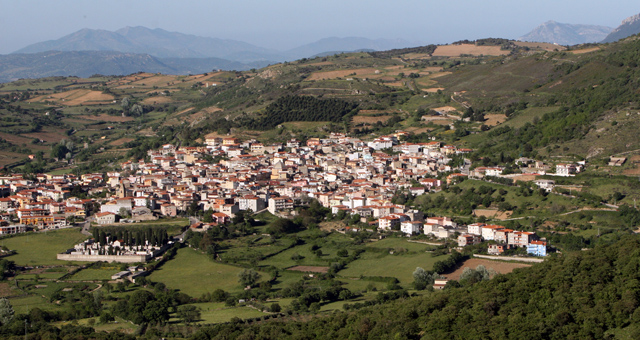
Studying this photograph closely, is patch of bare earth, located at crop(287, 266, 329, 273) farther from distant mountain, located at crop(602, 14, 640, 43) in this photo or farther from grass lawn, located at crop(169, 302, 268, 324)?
distant mountain, located at crop(602, 14, 640, 43)

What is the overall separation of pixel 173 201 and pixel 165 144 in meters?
21.0

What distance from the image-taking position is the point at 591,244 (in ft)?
120

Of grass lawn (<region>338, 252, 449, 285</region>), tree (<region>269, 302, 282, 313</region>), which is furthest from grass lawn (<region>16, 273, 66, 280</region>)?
grass lawn (<region>338, 252, 449, 285</region>)

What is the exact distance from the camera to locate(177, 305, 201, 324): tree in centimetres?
2991

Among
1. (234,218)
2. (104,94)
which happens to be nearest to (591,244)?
(234,218)

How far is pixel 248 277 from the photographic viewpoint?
116 feet

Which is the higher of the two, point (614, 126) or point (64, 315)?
point (614, 126)

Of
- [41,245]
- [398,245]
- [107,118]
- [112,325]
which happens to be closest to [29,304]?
[112,325]

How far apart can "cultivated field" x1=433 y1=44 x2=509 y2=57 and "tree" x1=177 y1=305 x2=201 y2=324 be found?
276ft

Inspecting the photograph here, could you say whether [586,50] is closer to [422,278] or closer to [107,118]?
[107,118]

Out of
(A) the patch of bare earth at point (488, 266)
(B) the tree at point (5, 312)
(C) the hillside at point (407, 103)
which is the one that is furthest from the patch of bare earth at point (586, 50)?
(B) the tree at point (5, 312)

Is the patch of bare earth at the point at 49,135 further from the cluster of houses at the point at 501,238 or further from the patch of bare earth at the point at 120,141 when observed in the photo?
the cluster of houses at the point at 501,238

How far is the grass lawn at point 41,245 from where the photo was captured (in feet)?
128

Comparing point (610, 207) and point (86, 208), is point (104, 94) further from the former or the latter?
point (610, 207)
